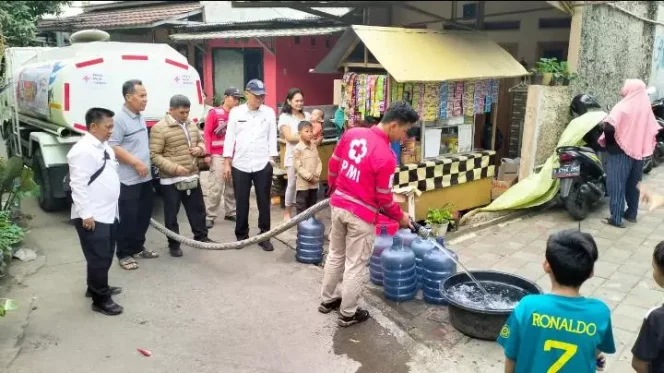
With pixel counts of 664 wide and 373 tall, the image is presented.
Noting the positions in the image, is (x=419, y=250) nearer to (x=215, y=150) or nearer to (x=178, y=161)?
(x=178, y=161)

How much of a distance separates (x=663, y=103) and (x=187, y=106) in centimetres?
897

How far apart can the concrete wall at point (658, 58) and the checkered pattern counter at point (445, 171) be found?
Answer: 16.3ft

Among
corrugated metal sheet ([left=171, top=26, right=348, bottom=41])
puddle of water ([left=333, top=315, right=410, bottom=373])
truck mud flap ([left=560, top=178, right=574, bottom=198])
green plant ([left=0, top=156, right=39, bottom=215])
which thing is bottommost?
puddle of water ([left=333, top=315, right=410, bottom=373])

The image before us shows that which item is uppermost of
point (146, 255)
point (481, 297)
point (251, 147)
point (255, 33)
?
point (255, 33)

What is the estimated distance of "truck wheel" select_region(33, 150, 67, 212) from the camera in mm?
7050

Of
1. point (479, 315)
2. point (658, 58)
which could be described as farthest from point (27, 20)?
point (658, 58)

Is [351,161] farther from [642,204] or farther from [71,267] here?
[642,204]

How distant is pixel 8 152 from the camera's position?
8578 mm

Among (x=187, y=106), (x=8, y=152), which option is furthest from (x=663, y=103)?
(x=8, y=152)

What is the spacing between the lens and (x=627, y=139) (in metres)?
6.43

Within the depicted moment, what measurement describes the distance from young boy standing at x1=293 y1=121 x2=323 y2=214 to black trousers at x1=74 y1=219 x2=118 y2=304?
2.56 meters

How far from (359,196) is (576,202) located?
4.23m

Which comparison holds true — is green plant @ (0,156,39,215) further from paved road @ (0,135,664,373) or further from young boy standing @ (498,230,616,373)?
young boy standing @ (498,230,616,373)

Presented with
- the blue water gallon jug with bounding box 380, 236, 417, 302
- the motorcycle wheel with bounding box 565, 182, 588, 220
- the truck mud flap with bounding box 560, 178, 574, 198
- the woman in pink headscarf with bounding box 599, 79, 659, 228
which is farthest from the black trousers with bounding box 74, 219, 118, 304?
the woman in pink headscarf with bounding box 599, 79, 659, 228
